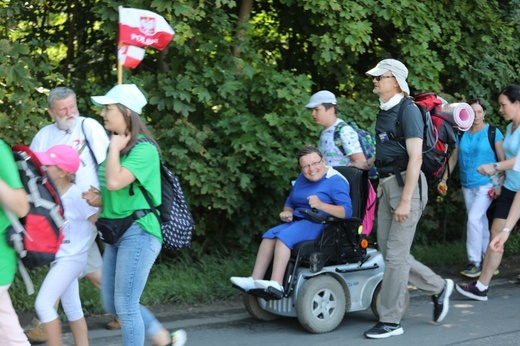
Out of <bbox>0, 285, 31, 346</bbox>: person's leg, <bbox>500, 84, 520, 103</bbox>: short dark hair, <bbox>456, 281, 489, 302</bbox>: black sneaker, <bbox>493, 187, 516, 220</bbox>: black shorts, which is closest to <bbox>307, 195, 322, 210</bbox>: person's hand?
<bbox>456, 281, 489, 302</bbox>: black sneaker

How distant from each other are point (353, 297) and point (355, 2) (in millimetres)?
3222

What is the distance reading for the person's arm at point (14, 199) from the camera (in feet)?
14.0

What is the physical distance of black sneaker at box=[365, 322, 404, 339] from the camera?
6520mm

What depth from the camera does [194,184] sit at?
26.1 feet

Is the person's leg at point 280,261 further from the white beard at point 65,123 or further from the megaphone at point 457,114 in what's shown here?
the white beard at point 65,123

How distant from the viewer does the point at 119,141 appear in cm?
513

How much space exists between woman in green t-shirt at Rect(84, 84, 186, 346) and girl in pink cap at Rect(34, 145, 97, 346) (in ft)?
0.85

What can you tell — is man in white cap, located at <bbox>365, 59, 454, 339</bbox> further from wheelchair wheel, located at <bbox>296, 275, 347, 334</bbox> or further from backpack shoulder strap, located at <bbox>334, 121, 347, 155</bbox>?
backpack shoulder strap, located at <bbox>334, 121, 347, 155</bbox>

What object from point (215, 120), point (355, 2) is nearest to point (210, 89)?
point (215, 120)

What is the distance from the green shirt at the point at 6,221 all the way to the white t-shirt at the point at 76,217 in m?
1.06

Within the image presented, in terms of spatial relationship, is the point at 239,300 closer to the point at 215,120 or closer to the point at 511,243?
the point at 215,120

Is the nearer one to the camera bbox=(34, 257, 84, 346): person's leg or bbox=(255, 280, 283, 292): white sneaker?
bbox=(34, 257, 84, 346): person's leg

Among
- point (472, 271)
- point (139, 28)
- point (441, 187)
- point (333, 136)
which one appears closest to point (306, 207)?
point (333, 136)

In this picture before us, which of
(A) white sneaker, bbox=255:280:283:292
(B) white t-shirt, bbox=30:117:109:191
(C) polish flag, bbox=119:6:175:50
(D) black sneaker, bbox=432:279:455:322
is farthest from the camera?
(D) black sneaker, bbox=432:279:455:322
